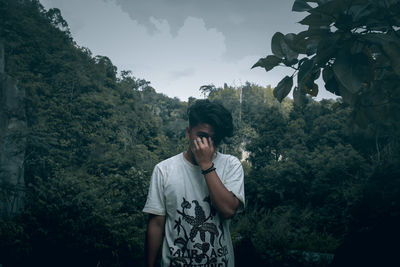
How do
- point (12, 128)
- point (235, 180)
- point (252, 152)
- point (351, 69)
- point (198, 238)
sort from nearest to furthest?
point (351, 69) < point (198, 238) < point (235, 180) < point (12, 128) < point (252, 152)

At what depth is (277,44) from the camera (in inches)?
50.4

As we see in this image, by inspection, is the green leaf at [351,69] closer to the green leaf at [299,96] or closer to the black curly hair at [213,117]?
the green leaf at [299,96]

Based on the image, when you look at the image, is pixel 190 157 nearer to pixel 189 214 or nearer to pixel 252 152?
pixel 189 214

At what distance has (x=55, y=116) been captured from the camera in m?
20.1

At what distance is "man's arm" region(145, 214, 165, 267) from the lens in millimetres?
1418

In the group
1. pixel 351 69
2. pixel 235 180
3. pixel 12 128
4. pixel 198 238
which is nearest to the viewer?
pixel 351 69

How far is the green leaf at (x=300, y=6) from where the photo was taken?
1.14m

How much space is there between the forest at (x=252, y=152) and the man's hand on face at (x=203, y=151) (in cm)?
46

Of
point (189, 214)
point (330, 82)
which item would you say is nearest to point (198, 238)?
point (189, 214)

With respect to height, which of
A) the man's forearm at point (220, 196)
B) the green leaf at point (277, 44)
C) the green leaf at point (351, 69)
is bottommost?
the man's forearm at point (220, 196)

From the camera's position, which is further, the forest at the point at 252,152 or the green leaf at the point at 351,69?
the forest at the point at 252,152

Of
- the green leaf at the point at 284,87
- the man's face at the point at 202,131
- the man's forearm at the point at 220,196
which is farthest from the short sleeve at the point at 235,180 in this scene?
the green leaf at the point at 284,87

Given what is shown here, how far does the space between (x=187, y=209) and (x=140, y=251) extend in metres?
4.52

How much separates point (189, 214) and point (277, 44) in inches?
39.1
